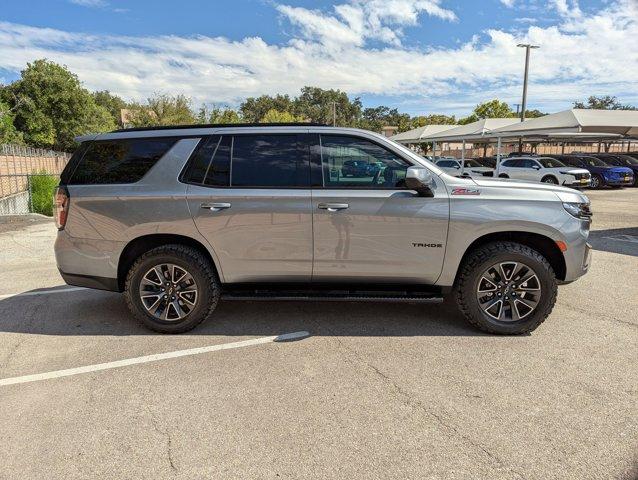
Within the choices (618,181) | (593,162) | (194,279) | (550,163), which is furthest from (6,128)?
(618,181)

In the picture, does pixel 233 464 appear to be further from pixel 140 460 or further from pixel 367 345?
pixel 367 345

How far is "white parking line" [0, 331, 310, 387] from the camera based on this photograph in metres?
3.54

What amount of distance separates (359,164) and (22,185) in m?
19.2

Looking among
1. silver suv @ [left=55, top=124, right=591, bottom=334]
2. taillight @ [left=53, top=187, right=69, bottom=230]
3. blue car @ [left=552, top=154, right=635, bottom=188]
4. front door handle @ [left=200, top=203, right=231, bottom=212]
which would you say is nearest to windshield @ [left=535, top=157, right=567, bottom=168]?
blue car @ [left=552, top=154, right=635, bottom=188]

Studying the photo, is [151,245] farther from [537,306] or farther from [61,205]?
[537,306]

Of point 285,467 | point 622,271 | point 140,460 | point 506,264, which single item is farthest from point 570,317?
point 140,460

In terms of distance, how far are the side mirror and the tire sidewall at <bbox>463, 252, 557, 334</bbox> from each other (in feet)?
2.69

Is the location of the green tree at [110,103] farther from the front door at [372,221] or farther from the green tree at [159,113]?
the front door at [372,221]

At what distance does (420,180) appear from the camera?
384 centimetres

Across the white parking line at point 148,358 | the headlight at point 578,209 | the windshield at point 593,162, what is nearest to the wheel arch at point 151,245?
the white parking line at point 148,358

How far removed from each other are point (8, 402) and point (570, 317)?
4.99m

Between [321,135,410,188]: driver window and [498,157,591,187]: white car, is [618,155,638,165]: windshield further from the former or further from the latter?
[321,135,410,188]: driver window

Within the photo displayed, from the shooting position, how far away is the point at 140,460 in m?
2.58

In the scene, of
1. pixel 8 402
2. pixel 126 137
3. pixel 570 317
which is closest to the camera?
pixel 8 402
